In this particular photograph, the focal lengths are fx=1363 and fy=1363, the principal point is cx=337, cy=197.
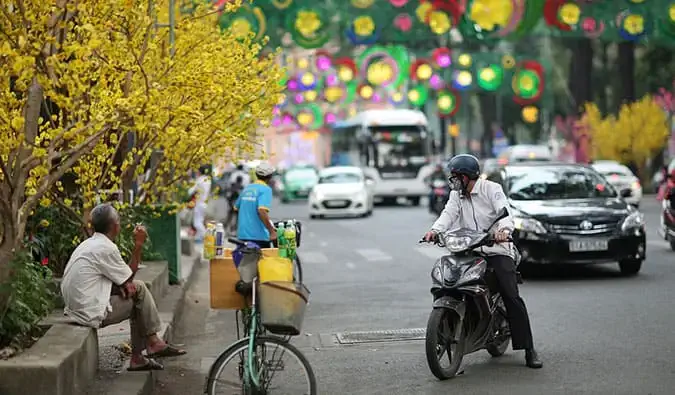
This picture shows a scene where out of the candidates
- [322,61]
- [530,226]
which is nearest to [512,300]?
[530,226]

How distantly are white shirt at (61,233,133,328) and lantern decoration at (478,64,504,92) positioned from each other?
99.7 ft

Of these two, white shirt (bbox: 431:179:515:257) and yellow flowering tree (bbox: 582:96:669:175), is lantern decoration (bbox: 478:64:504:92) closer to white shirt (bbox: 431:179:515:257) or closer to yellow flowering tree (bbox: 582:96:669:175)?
yellow flowering tree (bbox: 582:96:669:175)

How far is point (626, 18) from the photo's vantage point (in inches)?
1325

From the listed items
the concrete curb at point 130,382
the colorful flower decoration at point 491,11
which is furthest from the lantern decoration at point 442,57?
the concrete curb at point 130,382

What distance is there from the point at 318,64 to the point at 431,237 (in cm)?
3323

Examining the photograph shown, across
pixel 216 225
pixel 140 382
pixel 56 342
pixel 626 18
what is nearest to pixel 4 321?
pixel 56 342

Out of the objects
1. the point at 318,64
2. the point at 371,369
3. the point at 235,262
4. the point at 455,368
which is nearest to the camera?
the point at 235,262

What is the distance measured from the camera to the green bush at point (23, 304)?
27.6ft

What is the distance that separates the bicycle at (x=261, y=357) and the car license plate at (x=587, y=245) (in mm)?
9066

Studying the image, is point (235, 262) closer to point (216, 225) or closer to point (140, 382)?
point (140, 382)

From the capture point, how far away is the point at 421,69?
41.7 metres

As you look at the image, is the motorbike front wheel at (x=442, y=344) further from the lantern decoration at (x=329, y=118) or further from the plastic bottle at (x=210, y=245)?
the lantern decoration at (x=329, y=118)

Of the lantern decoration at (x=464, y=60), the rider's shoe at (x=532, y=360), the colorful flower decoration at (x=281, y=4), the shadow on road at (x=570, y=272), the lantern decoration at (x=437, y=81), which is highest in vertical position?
the colorful flower decoration at (x=281, y=4)

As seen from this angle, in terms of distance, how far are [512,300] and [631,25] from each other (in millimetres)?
24799
